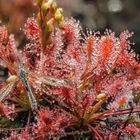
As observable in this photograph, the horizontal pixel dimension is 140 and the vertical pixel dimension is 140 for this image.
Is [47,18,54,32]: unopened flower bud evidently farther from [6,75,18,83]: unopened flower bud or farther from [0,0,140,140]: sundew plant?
[6,75,18,83]: unopened flower bud

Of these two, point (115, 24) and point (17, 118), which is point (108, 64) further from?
point (115, 24)

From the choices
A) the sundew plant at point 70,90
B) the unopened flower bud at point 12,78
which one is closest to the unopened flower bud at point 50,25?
the sundew plant at point 70,90

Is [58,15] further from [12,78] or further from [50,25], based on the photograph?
[12,78]

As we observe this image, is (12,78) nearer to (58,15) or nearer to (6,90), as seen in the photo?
(6,90)

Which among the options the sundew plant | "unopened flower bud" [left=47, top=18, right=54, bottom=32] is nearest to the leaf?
the sundew plant

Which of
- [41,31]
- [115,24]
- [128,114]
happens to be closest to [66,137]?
[128,114]

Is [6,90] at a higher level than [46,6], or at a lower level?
lower

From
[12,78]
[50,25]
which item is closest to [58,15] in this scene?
[50,25]

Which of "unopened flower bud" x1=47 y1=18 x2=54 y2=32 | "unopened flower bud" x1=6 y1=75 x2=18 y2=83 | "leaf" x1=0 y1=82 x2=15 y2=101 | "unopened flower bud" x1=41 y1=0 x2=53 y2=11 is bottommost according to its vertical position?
"leaf" x1=0 y1=82 x2=15 y2=101

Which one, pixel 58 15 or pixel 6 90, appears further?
pixel 58 15
